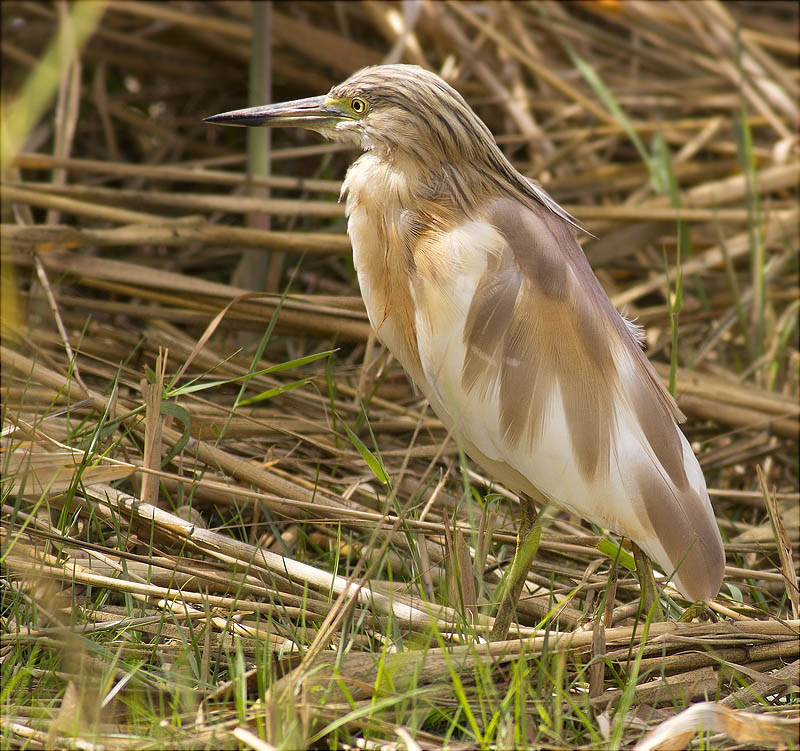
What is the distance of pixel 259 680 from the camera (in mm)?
1689

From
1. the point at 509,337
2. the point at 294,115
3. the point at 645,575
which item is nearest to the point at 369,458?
the point at 509,337

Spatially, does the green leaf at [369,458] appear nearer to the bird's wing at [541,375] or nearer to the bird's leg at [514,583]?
the bird's wing at [541,375]

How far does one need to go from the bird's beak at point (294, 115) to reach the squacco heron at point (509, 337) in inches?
3.4

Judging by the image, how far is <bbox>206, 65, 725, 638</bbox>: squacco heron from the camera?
6.44 ft

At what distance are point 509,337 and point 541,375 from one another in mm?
91

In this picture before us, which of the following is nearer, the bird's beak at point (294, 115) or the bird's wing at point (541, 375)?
the bird's wing at point (541, 375)

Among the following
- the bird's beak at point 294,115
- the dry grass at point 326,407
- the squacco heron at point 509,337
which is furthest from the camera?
the bird's beak at point 294,115

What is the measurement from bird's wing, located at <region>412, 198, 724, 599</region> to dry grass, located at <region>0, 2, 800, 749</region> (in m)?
0.15

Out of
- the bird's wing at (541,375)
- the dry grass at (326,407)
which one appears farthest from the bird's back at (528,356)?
the dry grass at (326,407)

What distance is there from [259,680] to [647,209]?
7.47 feet

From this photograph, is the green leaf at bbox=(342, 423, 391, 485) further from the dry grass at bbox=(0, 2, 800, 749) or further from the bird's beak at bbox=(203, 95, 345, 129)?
the bird's beak at bbox=(203, 95, 345, 129)

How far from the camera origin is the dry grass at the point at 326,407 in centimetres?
172

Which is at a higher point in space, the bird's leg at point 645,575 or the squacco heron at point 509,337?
the squacco heron at point 509,337

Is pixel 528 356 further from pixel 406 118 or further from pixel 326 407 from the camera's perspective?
pixel 326 407
